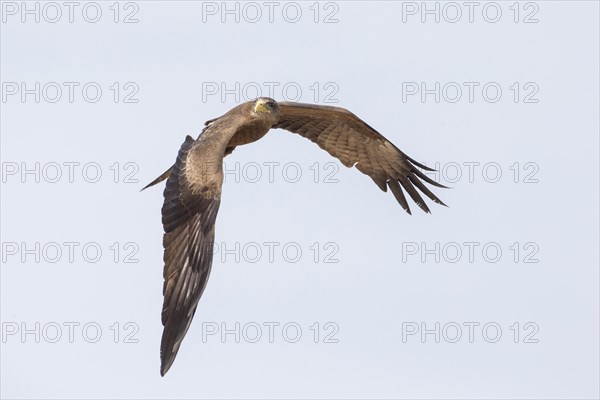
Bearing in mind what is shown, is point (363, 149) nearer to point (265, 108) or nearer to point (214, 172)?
point (265, 108)

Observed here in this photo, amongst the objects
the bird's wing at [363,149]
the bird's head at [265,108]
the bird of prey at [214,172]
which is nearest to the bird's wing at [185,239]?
the bird of prey at [214,172]

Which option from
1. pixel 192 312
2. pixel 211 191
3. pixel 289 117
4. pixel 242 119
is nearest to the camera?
pixel 192 312

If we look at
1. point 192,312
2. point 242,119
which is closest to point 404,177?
point 242,119

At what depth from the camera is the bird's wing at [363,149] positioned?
19.7m

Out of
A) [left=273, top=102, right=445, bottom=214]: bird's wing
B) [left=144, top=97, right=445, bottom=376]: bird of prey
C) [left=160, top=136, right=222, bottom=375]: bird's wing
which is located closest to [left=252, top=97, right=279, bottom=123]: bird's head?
[left=144, top=97, right=445, bottom=376]: bird of prey

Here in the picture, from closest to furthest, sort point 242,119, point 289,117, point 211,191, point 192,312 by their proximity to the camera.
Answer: point 192,312 < point 211,191 < point 242,119 < point 289,117

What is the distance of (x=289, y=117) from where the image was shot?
19.7 m

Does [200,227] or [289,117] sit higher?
[289,117]

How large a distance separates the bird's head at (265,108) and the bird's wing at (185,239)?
3.60ft

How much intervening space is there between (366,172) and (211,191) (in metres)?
4.15

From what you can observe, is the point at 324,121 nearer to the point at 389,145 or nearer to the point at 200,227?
the point at 389,145

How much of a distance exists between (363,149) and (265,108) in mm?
2557

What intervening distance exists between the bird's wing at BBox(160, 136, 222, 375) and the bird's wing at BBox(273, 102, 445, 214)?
300 centimetres

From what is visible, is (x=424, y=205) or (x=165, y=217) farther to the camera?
(x=424, y=205)
